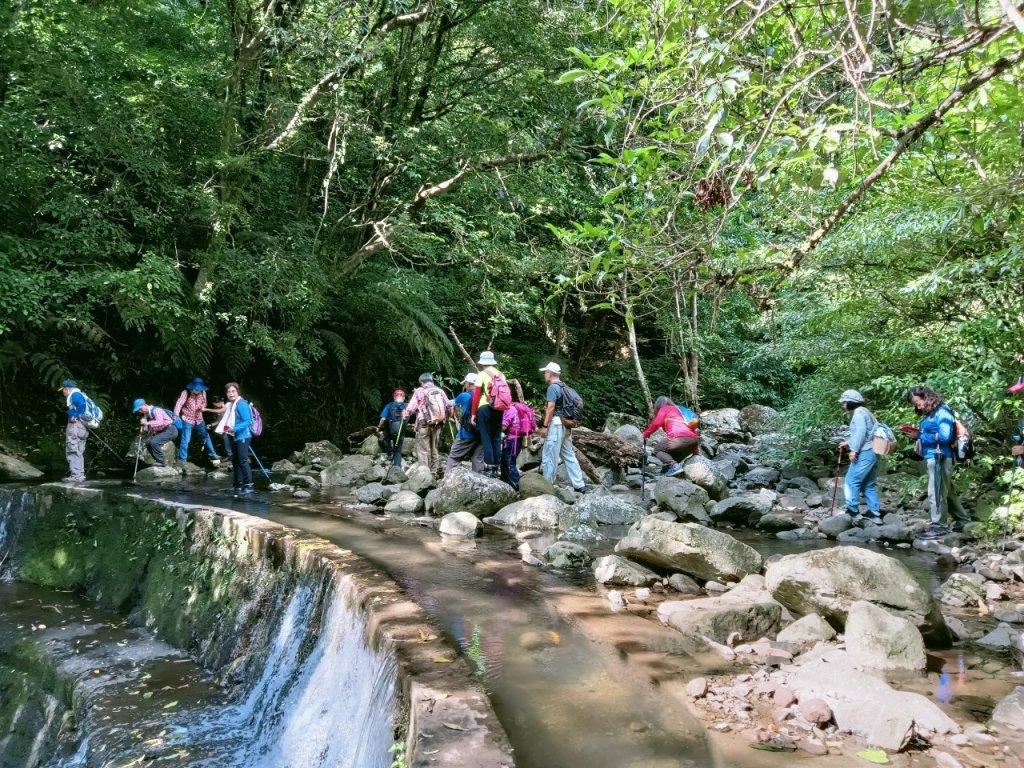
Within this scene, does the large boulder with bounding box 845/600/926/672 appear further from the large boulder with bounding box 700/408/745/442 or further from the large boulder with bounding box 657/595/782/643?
the large boulder with bounding box 700/408/745/442

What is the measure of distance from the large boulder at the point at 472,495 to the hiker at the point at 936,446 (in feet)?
16.9

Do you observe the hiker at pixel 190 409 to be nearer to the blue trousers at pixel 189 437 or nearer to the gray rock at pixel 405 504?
the blue trousers at pixel 189 437

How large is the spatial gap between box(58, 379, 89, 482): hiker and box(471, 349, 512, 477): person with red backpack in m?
6.01

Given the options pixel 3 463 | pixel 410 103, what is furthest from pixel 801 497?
pixel 3 463

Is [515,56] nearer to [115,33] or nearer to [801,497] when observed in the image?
[115,33]

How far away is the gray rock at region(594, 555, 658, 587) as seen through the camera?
6.23 metres

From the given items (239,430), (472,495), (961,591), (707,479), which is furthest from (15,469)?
(961,591)

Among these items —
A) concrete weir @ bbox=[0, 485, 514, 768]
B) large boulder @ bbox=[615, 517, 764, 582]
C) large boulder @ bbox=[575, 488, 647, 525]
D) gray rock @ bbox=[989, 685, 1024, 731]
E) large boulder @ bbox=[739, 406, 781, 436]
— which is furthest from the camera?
large boulder @ bbox=[739, 406, 781, 436]

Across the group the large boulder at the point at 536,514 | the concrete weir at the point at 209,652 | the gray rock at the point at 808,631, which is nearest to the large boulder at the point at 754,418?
the large boulder at the point at 536,514

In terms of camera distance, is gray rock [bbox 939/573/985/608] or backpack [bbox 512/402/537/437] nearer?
gray rock [bbox 939/573/985/608]

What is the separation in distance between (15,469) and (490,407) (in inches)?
318

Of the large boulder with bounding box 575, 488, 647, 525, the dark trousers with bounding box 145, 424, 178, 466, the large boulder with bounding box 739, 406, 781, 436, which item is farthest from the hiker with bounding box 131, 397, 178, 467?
the large boulder with bounding box 739, 406, 781, 436

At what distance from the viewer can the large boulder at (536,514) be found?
8539 millimetres

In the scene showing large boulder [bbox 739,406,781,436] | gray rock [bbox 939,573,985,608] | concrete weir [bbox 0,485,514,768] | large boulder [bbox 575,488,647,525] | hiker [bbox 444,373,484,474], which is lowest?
concrete weir [bbox 0,485,514,768]
